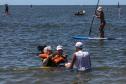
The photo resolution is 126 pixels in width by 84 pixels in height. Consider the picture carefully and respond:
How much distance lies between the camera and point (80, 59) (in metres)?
14.4

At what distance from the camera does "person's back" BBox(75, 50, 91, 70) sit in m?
14.3

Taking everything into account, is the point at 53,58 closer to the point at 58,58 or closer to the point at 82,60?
the point at 58,58

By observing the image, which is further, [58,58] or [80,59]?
[58,58]

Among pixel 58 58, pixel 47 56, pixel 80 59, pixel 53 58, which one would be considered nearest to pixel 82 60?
pixel 80 59

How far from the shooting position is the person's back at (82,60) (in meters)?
14.3

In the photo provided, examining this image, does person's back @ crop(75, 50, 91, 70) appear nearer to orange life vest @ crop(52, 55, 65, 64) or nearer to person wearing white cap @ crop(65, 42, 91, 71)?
person wearing white cap @ crop(65, 42, 91, 71)

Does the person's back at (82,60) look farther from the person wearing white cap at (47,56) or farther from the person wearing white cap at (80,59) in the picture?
→ the person wearing white cap at (47,56)

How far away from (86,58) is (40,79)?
5.28 ft

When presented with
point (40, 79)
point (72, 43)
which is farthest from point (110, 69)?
point (72, 43)

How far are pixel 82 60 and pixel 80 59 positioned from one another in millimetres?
79

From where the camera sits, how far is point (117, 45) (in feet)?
83.5

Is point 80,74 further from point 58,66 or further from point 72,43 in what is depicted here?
point 72,43

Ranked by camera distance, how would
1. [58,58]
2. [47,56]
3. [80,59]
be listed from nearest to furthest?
[80,59], [58,58], [47,56]

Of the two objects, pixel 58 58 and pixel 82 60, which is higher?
pixel 82 60
